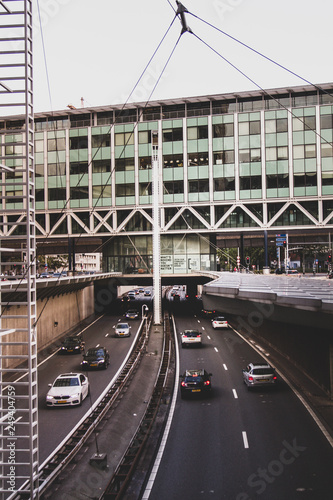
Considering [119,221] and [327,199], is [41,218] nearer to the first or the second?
[119,221]

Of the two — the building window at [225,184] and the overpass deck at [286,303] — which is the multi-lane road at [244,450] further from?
the building window at [225,184]

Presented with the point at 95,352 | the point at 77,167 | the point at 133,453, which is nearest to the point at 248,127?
the point at 77,167

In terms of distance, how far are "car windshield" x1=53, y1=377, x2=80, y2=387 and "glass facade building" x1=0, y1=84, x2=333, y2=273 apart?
126 ft

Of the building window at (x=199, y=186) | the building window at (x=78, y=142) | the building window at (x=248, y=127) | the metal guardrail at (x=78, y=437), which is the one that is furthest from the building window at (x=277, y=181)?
the metal guardrail at (x=78, y=437)

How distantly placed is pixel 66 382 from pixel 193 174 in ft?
143

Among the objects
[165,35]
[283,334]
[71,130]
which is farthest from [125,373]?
[71,130]

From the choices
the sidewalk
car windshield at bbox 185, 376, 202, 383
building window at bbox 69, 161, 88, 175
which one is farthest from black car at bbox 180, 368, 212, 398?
building window at bbox 69, 161, 88, 175

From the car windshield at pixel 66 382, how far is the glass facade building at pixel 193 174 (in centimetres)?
3838

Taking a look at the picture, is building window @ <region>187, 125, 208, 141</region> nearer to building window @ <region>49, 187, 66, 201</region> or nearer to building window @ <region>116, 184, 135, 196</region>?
building window @ <region>116, 184, 135, 196</region>

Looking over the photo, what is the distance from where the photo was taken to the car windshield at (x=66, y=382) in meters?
24.3

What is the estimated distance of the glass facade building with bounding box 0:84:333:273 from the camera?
60.8 meters

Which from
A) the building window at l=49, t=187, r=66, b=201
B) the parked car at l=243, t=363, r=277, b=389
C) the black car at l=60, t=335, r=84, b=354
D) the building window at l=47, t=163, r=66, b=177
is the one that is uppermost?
the building window at l=47, t=163, r=66, b=177

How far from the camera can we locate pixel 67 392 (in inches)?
924

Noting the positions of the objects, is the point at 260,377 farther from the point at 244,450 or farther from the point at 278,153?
the point at 278,153
